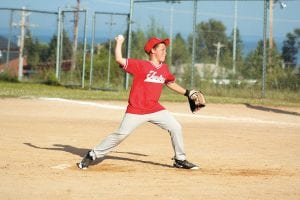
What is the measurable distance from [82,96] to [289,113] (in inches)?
252

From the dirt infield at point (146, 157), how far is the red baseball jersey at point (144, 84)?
31.8 inches

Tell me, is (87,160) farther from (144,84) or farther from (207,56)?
(207,56)

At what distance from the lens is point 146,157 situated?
31.8 ft

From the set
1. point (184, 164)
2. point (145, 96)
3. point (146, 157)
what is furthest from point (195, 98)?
point (146, 157)

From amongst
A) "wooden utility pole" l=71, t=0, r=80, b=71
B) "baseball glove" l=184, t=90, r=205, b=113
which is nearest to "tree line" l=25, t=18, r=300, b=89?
"wooden utility pole" l=71, t=0, r=80, b=71

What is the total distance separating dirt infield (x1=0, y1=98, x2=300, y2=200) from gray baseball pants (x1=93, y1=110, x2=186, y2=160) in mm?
272

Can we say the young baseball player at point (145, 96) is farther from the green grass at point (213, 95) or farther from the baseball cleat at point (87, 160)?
the green grass at point (213, 95)

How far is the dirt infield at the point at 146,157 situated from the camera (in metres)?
7.08

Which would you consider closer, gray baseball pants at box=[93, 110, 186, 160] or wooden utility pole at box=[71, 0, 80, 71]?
gray baseball pants at box=[93, 110, 186, 160]

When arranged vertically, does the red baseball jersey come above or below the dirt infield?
above

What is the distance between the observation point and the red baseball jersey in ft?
27.1

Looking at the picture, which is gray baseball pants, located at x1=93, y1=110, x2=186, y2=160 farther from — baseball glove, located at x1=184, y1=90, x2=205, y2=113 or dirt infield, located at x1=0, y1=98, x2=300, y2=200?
baseball glove, located at x1=184, y1=90, x2=205, y2=113

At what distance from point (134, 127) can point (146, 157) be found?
1.44m

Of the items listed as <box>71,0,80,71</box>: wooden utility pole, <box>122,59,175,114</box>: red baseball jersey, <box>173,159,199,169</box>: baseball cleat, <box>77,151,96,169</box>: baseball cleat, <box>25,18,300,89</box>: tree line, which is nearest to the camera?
<box>122,59,175,114</box>: red baseball jersey
